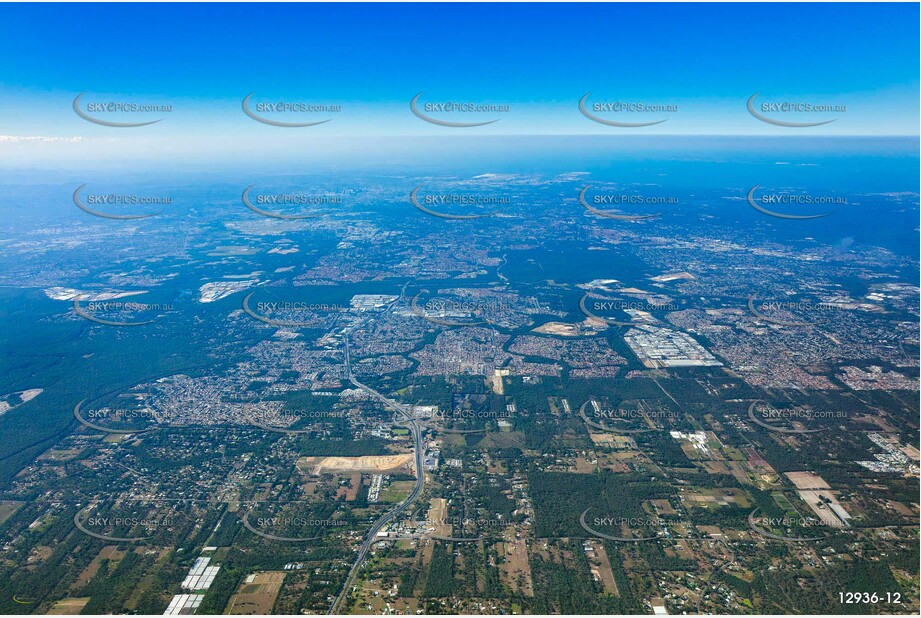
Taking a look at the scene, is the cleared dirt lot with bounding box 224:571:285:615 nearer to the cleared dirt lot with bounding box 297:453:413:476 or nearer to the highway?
the highway

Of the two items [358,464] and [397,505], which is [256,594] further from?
[358,464]

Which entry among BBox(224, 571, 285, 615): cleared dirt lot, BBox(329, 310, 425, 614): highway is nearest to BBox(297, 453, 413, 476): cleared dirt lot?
BBox(329, 310, 425, 614): highway

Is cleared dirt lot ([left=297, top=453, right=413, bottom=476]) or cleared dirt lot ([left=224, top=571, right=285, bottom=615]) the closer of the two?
cleared dirt lot ([left=224, top=571, right=285, bottom=615])

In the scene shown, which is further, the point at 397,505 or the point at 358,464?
the point at 358,464

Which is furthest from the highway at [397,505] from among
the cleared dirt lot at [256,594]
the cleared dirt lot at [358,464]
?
the cleared dirt lot at [256,594]

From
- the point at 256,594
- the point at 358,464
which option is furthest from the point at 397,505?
the point at 256,594

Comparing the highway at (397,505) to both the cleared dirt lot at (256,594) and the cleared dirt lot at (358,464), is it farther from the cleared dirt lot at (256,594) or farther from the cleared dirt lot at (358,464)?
the cleared dirt lot at (256,594)

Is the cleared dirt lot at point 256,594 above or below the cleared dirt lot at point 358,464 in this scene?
below

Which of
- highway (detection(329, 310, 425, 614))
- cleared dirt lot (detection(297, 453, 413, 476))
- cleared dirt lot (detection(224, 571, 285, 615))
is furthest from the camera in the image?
cleared dirt lot (detection(297, 453, 413, 476))
